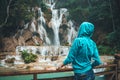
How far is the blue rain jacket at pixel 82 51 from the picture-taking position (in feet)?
9.96

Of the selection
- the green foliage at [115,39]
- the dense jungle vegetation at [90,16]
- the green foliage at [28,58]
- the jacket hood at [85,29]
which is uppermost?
the dense jungle vegetation at [90,16]

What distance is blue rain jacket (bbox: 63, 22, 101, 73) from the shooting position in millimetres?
3037

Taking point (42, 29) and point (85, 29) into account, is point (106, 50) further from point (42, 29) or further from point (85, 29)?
point (85, 29)

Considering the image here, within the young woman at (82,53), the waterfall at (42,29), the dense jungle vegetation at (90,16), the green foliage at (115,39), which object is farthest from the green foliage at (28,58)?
the young woman at (82,53)

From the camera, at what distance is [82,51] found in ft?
10.0

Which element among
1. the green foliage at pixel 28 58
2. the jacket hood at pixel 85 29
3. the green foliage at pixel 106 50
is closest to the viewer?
the jacket hood at pixel 85 29

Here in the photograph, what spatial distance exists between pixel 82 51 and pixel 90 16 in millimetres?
22397

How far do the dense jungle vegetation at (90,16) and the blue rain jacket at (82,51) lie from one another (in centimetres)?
1642

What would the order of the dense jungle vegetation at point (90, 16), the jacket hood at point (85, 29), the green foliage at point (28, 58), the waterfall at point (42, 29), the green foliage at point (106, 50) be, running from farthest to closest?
the waterfall at point (42, 29) < the dense jungle vegetation at point (90, 16) < the green foliage at point (106, 50) < the green foliage at point (28, 58) < the jacket hood at point (85, 29)

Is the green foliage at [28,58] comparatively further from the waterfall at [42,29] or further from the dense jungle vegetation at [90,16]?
the waterfall at [42,29]

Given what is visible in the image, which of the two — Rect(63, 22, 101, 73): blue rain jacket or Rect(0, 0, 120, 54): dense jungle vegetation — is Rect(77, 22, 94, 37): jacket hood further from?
Rect(0, 0, 120, 54): dense jungle vegetation

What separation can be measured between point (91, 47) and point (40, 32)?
20786 millimetres

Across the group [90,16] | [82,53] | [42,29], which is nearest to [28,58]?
[42,29]

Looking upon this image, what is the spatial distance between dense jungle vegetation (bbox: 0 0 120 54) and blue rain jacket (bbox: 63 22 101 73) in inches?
647
